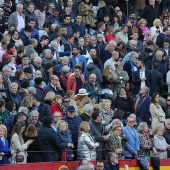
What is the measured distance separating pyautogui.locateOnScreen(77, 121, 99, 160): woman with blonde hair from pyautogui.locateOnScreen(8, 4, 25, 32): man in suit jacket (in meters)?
8.72

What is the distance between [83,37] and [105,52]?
2.07 metres

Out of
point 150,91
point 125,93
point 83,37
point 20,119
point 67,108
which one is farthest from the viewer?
point 83,37

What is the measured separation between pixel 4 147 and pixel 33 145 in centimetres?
97

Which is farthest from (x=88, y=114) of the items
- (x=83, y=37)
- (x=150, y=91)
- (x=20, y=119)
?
(x=83, y=37)

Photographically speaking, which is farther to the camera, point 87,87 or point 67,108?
point 87,87

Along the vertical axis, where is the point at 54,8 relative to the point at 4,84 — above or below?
above

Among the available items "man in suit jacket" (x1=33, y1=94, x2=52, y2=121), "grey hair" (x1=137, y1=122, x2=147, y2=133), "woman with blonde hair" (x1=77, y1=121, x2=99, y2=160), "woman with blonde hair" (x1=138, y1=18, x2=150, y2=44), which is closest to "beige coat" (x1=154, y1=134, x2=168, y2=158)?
"grey hair" (x1=137, y1=122, x2=147, y2=133)

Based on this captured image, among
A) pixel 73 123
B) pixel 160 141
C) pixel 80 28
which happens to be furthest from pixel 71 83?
pixel 80 28

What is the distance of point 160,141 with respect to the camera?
26016mm

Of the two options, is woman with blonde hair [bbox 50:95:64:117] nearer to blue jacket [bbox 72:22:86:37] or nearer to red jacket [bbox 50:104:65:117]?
red jacket [bbox 50:104:65:117]

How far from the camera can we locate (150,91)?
3055cm

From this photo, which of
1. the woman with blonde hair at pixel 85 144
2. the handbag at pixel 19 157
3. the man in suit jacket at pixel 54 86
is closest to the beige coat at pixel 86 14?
the man in suit jacket at pixel 54 86

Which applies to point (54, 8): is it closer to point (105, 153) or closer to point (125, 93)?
point (125, 93)

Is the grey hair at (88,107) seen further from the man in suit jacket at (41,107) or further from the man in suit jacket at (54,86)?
the man in suit jacket at (54,86)
